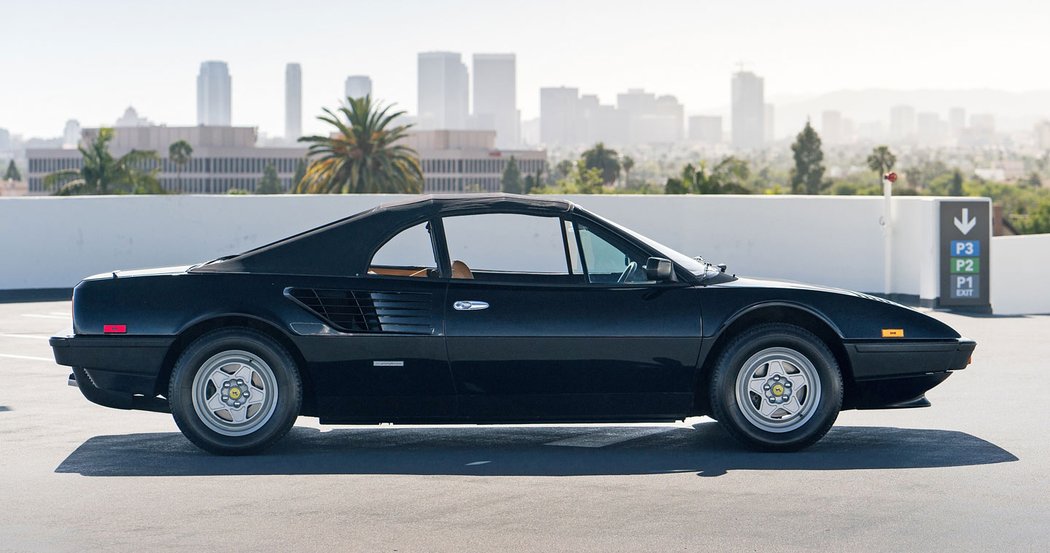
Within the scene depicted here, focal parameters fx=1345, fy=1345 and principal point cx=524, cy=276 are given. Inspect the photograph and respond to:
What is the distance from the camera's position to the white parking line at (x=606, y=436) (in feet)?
26.5

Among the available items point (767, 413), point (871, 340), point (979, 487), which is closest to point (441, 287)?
point (767, 413)

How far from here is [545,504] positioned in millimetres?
6414

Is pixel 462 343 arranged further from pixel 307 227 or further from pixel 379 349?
pixel 307 227

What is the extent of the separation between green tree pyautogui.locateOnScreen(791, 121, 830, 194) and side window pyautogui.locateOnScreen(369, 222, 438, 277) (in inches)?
6441

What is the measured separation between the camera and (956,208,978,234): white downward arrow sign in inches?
653

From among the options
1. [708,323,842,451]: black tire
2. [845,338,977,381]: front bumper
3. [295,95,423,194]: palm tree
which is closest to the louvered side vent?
[708,323,842,451]: black tire

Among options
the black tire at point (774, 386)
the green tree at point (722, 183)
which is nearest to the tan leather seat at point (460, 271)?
the black tire at point (774, 386)

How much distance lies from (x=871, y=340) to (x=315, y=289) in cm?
316

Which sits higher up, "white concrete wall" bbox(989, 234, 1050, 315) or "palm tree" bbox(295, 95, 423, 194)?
"palm tree" bbox(295, 95, 423, 194)

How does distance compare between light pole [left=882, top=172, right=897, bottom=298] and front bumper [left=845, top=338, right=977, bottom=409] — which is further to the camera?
light pole [left=882, top=172, right=897, bottom=298]

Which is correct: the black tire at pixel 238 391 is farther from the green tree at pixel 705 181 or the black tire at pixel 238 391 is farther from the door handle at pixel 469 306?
the green tree at pixel 705 181

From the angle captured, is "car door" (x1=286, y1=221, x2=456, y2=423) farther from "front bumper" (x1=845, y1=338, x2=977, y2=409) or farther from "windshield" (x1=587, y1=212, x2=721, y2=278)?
"front bumper" (x1=845, y1=338, x2=977, y2=409)

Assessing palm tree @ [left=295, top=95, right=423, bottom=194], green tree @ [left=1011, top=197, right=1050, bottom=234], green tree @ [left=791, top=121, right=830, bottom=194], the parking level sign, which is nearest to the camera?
the parking level sign

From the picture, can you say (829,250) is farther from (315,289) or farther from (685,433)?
(315,289)
